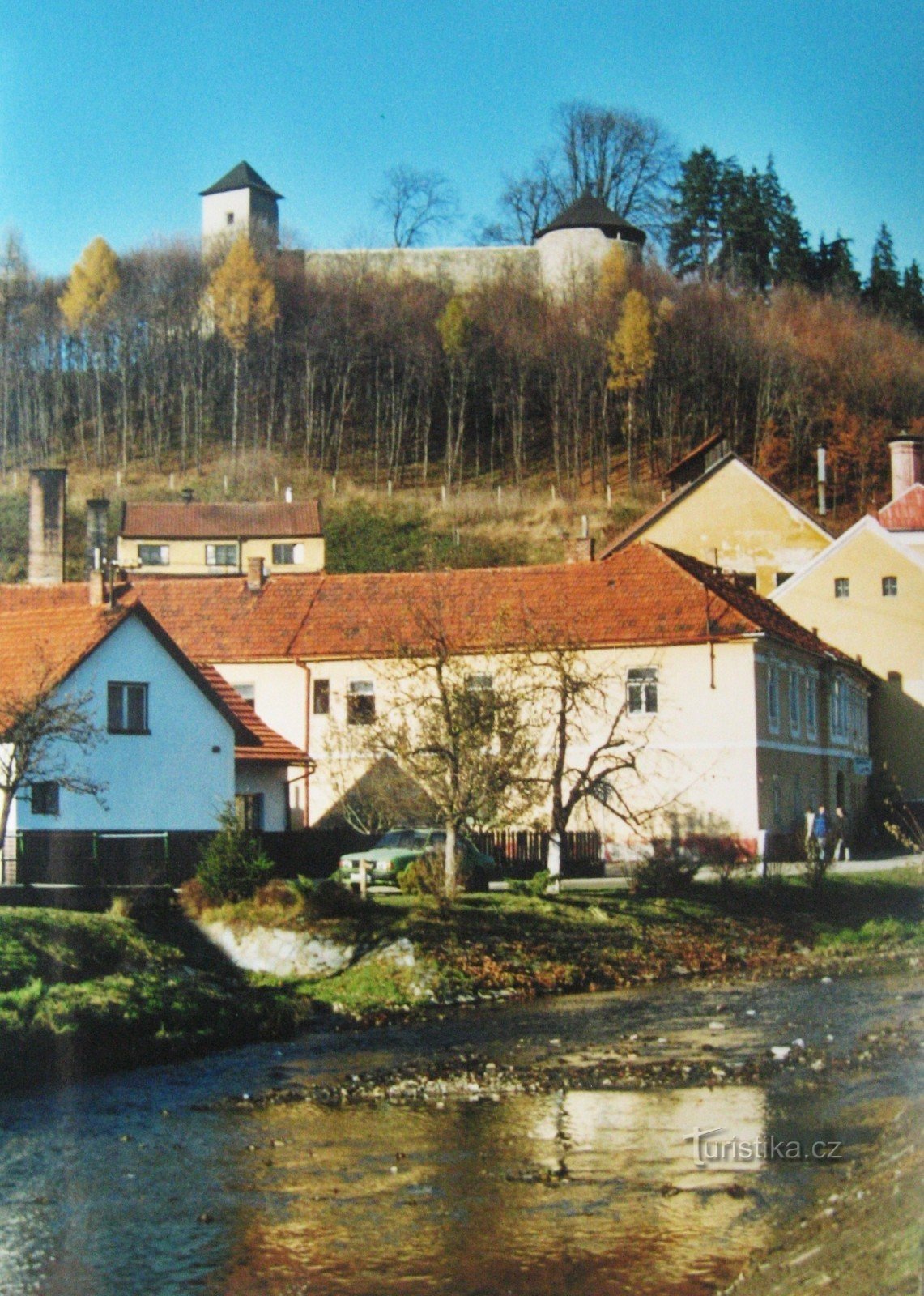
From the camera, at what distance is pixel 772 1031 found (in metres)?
20.8

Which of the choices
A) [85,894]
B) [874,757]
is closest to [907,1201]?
[85,894]

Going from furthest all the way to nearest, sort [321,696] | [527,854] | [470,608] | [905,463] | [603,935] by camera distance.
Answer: [905,463] < [321,696] < [470,608] < [527,854] < [603,935]

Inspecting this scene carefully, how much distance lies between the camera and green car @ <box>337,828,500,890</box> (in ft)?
112

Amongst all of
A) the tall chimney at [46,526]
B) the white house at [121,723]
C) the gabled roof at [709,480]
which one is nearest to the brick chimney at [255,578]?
the tall chimney at [46,526]

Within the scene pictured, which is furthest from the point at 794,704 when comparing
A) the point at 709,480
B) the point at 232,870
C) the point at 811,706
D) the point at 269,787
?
the point at 232,870

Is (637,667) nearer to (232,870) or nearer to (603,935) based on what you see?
(603,935)

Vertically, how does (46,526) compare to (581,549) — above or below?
above

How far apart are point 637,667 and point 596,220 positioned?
69.2 meters

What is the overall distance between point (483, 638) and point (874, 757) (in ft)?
36.6

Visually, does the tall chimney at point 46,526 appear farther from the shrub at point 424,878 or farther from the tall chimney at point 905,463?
the tall chimney at point 905,463

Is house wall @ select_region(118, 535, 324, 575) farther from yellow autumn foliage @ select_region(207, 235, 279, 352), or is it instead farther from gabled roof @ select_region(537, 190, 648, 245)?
gabled roof @ select_region(537, 190, 648, 245)

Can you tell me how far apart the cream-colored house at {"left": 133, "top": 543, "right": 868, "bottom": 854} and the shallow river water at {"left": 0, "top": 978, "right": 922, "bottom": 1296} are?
70.4ft

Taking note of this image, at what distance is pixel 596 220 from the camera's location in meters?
107

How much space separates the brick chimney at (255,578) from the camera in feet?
164
